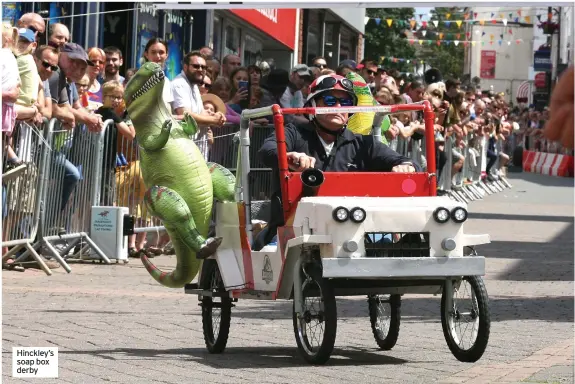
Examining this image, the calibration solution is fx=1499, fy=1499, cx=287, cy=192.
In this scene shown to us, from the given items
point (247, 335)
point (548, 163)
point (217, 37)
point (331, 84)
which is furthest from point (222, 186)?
point (548, 163)

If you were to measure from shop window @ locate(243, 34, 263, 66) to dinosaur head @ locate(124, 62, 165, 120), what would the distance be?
23.2 meters

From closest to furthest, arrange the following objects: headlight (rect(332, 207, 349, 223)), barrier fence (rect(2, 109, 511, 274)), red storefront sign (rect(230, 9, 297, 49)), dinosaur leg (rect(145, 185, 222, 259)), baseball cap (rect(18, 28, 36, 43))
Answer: headlight (rect(332, 207, 349, 223)) → dinosaur leg (rect(145, 185, 222, 259)) → baseball cap (rect(18, 28, 36, 43)) → barrier fence (rect(2, 109, 511, 274)) → red storefront sign (rect(230, 9, 297, 49))

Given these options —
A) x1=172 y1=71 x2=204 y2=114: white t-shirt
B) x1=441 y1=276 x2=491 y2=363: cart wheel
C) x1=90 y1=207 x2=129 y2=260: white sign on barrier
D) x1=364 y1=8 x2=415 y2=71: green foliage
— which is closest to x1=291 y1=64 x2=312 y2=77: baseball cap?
x1=172 y1=71 x2=204 y2=114: white t-shirt

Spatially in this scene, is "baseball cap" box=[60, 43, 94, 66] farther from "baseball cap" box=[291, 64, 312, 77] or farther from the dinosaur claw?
the dinosaur claw

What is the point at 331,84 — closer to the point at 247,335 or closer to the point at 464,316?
the point at 464,316

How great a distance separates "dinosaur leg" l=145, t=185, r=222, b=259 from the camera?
28.7 feet

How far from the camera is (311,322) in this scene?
315 inches

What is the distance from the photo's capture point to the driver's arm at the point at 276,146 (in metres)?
8.38

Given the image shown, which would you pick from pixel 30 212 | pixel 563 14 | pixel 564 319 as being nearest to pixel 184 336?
pixel 564 319

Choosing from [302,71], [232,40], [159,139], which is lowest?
[159,139]

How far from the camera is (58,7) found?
64.2 feet

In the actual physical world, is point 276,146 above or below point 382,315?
above

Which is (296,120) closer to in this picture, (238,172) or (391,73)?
(238,172)

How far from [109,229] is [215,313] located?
5924 mm
